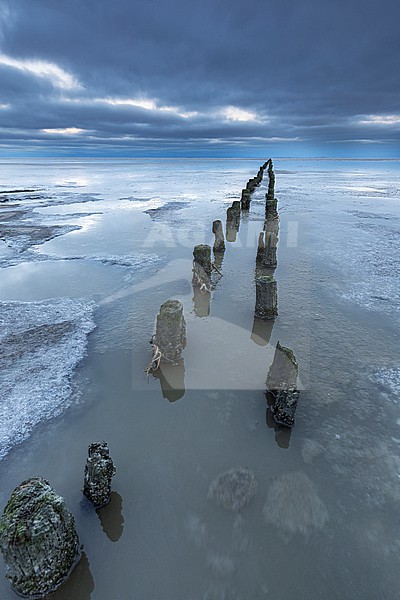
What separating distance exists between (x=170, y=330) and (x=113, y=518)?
348cm

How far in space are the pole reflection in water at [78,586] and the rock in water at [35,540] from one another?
0.22ft

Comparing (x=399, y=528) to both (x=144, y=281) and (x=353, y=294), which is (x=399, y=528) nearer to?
(x=353, y=294)

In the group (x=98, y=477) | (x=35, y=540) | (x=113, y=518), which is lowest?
(x=113, y=518)

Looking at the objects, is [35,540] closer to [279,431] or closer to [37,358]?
[279,431]

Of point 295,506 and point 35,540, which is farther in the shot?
point 295,506

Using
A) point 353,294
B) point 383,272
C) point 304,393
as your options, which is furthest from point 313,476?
point 383,272

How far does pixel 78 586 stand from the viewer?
370 cm

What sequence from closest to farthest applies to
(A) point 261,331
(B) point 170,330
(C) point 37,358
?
(B) point 170,330 < (C) point 37,358 < (A) point 261,331

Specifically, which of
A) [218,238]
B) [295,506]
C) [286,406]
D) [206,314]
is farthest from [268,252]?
[295,506]

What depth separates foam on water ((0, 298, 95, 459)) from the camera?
5.92 m

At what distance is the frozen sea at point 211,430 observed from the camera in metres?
3.94

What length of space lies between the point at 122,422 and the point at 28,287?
24.9ft

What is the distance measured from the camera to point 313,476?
495cm

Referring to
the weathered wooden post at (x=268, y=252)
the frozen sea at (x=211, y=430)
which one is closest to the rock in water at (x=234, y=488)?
the frozen sea at (x=211, y=430)
